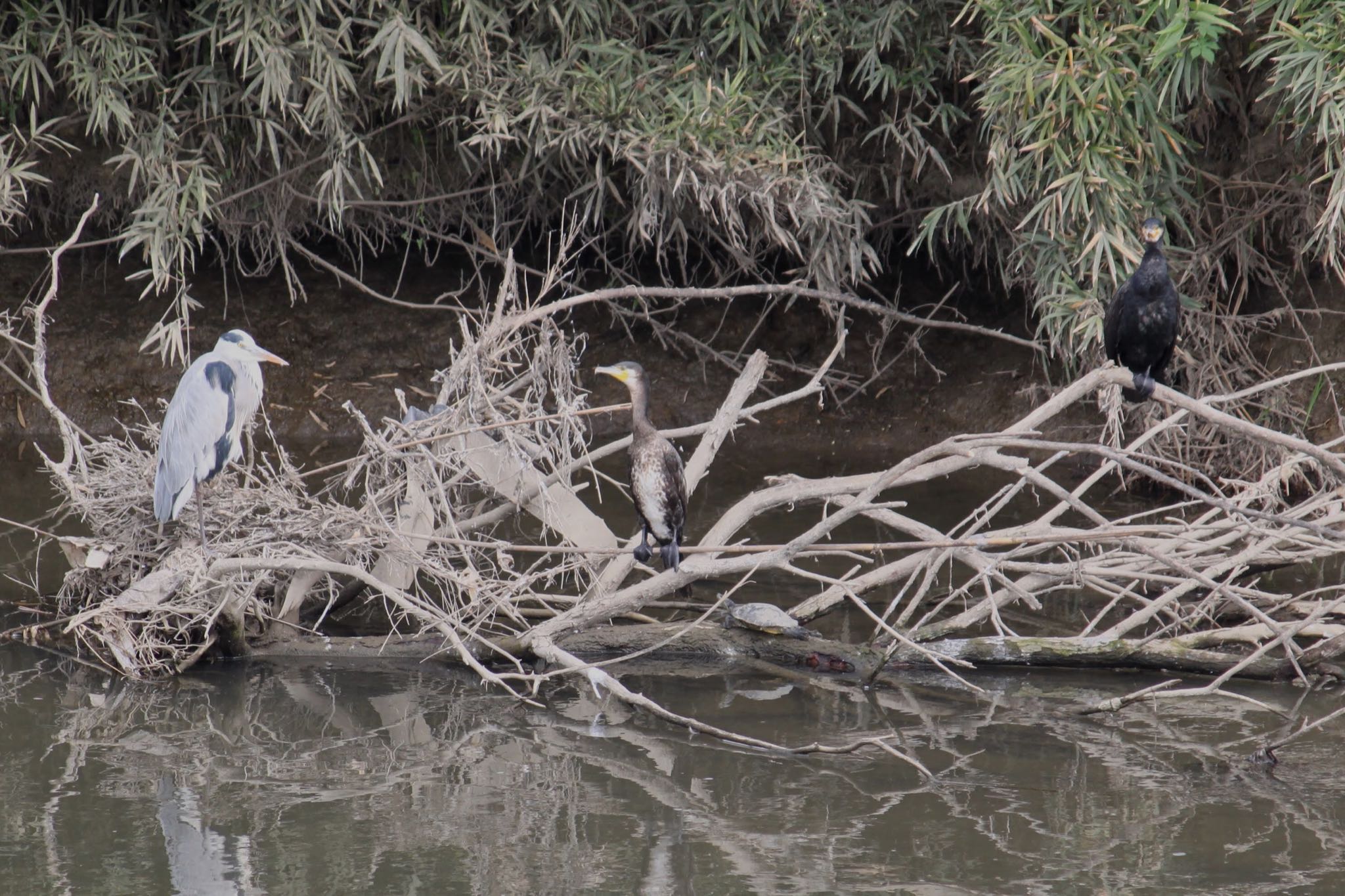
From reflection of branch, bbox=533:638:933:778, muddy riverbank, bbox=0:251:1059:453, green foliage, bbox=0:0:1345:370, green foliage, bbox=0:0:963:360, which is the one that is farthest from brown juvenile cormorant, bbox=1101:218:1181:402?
muddy riverbank, bbox=0:251:1059:453

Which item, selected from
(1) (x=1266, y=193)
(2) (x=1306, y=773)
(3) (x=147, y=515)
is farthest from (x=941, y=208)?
(3) (x=147, y=515)

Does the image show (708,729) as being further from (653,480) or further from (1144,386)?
(1144,386)

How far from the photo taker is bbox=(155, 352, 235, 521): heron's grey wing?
13.7ft

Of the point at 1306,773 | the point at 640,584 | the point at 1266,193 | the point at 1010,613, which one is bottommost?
the point at 1010,613

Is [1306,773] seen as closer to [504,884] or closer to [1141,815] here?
[1141,815]

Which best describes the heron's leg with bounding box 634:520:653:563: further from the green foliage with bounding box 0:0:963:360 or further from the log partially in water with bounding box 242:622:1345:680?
the green foliage with bounding box 0:0:963:360

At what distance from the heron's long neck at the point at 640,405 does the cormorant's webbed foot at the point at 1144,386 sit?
1.40 meters

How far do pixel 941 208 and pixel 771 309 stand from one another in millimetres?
2338

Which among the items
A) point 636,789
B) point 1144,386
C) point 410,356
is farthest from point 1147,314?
point 410,356

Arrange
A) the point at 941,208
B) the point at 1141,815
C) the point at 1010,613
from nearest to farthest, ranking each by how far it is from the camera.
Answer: the point at 1141,815 < the point at 1010,613 < the point at 941,208

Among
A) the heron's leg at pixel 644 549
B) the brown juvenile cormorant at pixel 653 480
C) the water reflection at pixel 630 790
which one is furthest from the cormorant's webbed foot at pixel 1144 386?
the heron's leg at pixel 644 549

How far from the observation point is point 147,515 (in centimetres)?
447

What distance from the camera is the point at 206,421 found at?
4.31m

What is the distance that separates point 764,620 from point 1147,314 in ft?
4.98
